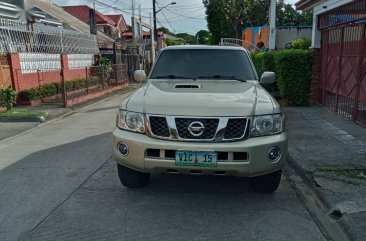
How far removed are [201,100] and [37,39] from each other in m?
12.4

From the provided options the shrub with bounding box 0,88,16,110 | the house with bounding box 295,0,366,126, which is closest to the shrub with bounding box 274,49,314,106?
the house with bounding box 295,0,366,126

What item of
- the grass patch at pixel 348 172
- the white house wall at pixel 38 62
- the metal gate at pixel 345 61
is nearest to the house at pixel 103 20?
the white house wall at pixel 38 62

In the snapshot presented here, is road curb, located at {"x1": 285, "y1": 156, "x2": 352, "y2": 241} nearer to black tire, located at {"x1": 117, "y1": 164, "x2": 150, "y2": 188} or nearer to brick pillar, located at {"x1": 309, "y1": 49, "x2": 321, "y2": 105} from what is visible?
black tire, located at {"x1": 117, "y1": 164, "x2": 150, "y2": 188}

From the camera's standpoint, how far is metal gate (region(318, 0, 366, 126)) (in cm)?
761

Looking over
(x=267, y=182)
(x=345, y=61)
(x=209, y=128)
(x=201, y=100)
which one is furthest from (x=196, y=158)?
(x=345, y=61)

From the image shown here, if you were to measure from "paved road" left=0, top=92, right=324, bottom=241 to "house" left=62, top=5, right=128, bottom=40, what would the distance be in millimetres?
35643

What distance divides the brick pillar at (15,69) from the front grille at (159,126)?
9489 mm

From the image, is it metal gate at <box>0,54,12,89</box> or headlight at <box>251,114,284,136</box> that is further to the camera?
metal gate at <box>0,54,12,89</box>

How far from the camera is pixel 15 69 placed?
1148 cm

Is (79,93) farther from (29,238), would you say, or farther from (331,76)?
(29,238)

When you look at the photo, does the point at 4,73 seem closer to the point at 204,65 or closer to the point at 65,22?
the point at 204,65

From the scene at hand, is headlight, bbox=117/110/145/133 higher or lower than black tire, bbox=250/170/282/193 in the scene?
Answer: higher

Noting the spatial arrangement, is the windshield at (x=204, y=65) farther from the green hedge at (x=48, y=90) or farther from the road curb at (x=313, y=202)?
the green hedge at (x=48, y=90)

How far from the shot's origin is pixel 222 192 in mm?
4293
